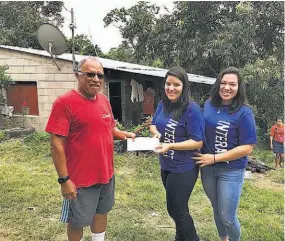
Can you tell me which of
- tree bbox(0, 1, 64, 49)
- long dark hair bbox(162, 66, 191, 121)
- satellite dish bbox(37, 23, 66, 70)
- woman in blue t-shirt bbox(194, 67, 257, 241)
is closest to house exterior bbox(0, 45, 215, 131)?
satellite dish bbox(37, 23, 66, 70)

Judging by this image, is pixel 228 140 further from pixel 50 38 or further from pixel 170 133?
pixel 50 38

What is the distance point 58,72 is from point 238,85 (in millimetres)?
8135

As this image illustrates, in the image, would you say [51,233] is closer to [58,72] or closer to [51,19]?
[58,72]

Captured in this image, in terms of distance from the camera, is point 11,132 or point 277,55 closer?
point 11,132

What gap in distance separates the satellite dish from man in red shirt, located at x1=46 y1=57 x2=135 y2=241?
6.27 metres

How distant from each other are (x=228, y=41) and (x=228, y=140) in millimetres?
9948

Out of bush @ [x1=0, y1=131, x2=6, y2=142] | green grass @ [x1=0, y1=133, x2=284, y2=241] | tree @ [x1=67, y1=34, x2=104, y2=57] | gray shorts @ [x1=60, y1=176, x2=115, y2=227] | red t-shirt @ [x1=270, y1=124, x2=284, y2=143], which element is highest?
tree @ [x1=67, y1=34, x2=104, y2=57]

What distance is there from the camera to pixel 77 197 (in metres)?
2.36

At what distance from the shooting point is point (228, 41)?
11617 millimetres

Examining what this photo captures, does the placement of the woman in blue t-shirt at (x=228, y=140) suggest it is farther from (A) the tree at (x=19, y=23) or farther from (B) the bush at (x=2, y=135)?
(A) the tree at (x=19, y=23)

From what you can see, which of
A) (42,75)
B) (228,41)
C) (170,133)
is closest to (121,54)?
(228,41)

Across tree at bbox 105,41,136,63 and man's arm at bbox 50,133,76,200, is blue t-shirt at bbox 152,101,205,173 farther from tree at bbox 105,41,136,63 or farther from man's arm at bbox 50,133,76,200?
tree at bbox 105,41,136,63

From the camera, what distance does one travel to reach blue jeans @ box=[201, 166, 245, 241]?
8.22 ft

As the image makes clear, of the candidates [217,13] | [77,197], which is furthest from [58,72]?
[77,197]
